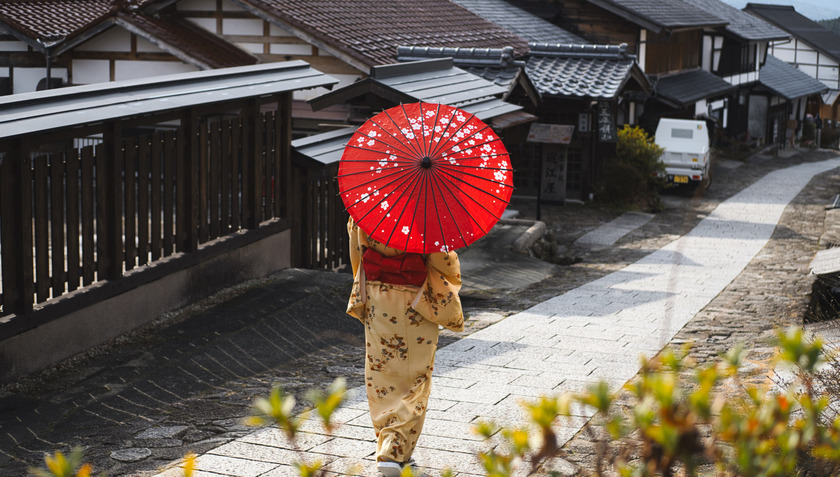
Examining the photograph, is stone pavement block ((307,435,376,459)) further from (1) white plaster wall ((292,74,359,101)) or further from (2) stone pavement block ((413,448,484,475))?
(1) white plaster wall ((292,74,359,101))

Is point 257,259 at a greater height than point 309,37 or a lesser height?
lesser

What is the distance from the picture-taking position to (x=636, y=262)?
15438 mm

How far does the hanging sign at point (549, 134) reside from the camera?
762 inches

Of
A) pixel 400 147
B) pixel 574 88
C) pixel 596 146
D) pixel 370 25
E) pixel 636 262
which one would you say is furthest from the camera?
pixel 596 146

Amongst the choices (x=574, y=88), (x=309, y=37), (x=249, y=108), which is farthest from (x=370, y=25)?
(x=249, y=108)

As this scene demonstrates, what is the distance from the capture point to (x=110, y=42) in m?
17.4

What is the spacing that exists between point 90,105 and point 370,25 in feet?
41.9

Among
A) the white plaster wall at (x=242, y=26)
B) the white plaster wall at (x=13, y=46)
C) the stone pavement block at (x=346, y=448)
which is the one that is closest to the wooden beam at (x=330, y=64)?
the white plaster wall at (x=242, y=26)

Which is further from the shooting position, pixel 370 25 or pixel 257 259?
pixel 370 25

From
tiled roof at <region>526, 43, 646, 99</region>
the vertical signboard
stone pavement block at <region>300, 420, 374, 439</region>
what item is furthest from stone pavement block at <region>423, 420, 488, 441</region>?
the vertical signboard

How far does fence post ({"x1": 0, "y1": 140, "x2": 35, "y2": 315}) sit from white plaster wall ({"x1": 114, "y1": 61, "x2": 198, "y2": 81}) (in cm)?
1111

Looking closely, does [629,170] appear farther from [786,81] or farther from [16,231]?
[786,81]

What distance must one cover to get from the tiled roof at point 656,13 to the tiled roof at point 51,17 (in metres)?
15.4

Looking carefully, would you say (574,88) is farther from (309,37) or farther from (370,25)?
(309,37)
